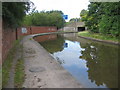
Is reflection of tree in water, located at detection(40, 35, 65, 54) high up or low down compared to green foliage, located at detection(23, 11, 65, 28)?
down

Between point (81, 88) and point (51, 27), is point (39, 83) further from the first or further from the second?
point (51, 27)

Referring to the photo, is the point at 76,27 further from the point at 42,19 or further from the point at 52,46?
the point at 52,46

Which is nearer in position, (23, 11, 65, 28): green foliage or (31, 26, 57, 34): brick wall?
(31, 26, 57, 34): brick wall

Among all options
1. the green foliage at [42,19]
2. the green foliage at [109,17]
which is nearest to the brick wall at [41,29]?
the green foliage at [42,19]

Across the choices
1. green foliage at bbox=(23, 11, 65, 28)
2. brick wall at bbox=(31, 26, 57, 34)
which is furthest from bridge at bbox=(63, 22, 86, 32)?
brick wall at bbox=(31, 26, 57, 34)

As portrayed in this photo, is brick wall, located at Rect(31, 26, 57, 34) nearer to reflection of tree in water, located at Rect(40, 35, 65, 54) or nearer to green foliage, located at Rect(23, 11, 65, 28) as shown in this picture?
green foliage, located at Rect(23, 11, 65, 28)

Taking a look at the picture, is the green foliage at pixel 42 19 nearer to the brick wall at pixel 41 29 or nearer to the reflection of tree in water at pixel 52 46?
the brick wall at pixel 41 29

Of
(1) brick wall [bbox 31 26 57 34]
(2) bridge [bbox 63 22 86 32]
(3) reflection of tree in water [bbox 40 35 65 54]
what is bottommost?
(3) reflection of tree in water [bbox 40 35 65 54]

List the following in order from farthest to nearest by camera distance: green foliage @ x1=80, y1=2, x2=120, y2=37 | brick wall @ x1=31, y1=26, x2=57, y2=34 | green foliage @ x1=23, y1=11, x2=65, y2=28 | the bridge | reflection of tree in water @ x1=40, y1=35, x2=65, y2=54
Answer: the bridge, green foliage @ x1=23, y1=11, x2=65, y2=28, brick wall @ x1=31, y1=26, x2=57, y2=34, green foliage @ x1=80, y1=2, x2=120, y2=37, reflection of tree in water @ x1=40, y1=35, x2=65, y2=54

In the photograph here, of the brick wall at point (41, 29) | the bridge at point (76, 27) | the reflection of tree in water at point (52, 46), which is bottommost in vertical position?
the reflection of tree in water at point (52, 46)

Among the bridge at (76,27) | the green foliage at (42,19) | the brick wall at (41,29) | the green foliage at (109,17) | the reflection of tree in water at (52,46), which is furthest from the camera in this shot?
the bridge at (76,27)

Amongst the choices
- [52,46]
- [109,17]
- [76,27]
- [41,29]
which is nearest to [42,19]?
[41,29]

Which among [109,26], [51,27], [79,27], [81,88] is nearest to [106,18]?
[109,26]

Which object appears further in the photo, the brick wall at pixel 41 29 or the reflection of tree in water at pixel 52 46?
the brick wall at pixel 41 29
